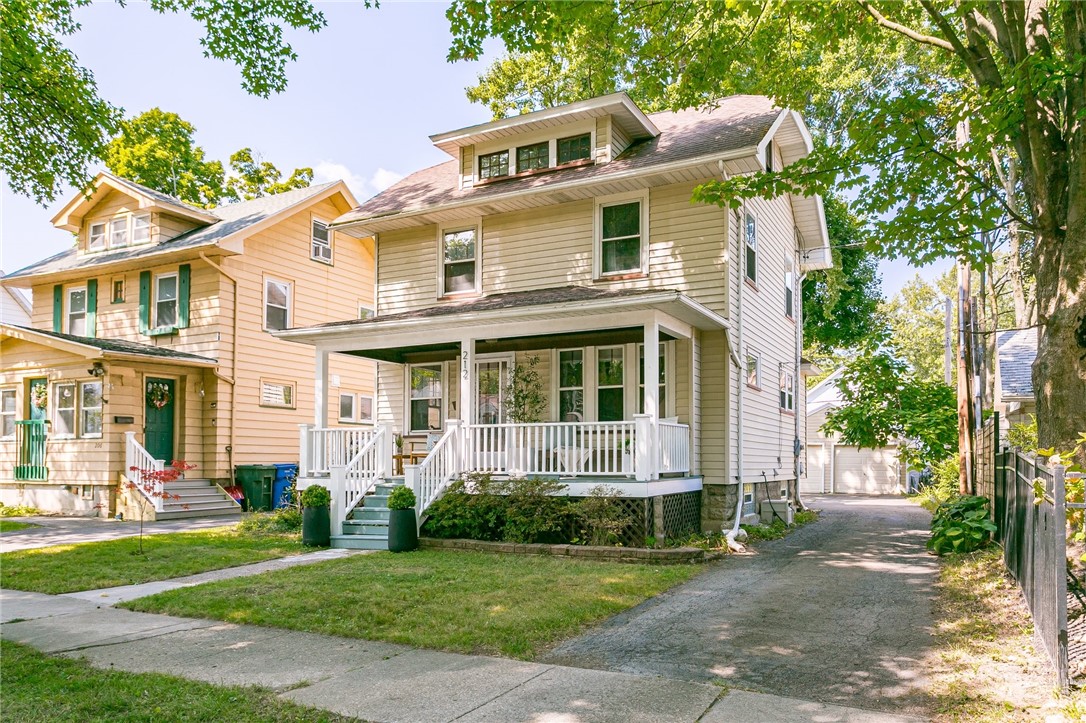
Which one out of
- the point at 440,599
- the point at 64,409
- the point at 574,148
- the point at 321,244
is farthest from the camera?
the point at 321,244

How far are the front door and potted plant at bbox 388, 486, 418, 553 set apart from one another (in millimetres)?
8867

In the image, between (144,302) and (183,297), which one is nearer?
(183,297)

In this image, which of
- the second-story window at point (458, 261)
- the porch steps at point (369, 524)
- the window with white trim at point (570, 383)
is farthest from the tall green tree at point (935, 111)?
the porch steps at point (369, 524)

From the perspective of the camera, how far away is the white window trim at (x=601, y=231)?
1340 cm

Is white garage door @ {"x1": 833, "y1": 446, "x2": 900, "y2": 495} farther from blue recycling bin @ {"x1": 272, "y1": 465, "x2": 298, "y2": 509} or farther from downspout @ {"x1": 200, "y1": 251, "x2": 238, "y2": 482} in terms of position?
downspout @ {"x1": 200, "y1": 251, "x2": 238, "y2": 482}

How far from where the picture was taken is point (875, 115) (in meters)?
9.68

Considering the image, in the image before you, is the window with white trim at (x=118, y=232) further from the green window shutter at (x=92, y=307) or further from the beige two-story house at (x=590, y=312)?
the beige two-story house at (x=590, y=312)

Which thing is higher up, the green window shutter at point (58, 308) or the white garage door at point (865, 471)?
the green window shutter at point (58, 308)

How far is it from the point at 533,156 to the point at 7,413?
14.3 meters

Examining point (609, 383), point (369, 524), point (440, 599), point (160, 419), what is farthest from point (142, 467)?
point (440, 599)

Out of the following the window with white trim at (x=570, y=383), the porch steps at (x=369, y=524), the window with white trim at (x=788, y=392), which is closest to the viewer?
the porch steps at (x=369, y=524)

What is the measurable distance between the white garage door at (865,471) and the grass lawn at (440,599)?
79.1 feet

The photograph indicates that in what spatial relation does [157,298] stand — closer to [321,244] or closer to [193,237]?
[193,237]

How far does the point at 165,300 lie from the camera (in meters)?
19.0
